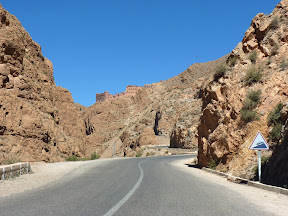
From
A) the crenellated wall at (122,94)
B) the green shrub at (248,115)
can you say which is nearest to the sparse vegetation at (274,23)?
the green shrub at (248,115)

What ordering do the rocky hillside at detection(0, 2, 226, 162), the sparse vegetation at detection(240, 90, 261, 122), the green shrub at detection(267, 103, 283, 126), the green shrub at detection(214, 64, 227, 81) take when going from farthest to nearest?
the rocky hillside at detection(0, 2, 226, 162) → the green shrub at detection(214, 64, 227, 81) → the sparse vegetation at detection(240, 90, 261, 122) → the green shrub at detection(267, 103, 283, 126)

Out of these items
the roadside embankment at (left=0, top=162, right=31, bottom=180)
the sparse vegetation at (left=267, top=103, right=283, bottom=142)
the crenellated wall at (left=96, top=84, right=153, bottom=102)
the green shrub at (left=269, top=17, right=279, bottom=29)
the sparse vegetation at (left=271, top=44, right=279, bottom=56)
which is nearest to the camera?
the roadside embankment at (left=0, top=162, right=31, bottom=180)

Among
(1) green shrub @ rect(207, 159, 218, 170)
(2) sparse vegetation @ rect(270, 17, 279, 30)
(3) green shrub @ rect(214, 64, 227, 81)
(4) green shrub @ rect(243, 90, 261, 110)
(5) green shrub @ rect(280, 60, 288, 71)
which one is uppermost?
(2) sparse vegetation @ rect(270, 17, 279, 30)

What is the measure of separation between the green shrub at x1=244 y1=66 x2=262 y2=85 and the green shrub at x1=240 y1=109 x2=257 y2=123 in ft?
6.97

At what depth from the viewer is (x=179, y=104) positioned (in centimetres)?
9100

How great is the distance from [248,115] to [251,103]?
29.3 inches

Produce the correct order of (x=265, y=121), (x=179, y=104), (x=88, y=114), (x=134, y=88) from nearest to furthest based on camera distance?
1. (x=265, y=121)
2. (x=179, y=104)
3. (x=88, y=114)
4. (x=134, y=88)

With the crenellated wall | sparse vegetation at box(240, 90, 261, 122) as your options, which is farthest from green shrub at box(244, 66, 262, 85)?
the crenellated wall

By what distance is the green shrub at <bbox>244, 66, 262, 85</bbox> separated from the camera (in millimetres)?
15569

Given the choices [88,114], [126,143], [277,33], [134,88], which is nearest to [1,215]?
[277,33]

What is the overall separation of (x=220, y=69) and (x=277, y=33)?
4.17 metres

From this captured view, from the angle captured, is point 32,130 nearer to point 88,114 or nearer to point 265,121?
point 265,121

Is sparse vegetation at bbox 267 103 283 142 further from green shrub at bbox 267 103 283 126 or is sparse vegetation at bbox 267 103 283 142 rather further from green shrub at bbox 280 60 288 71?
green shrub at bbox 280 60 288 71

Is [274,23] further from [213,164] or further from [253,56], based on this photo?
[213,164]
